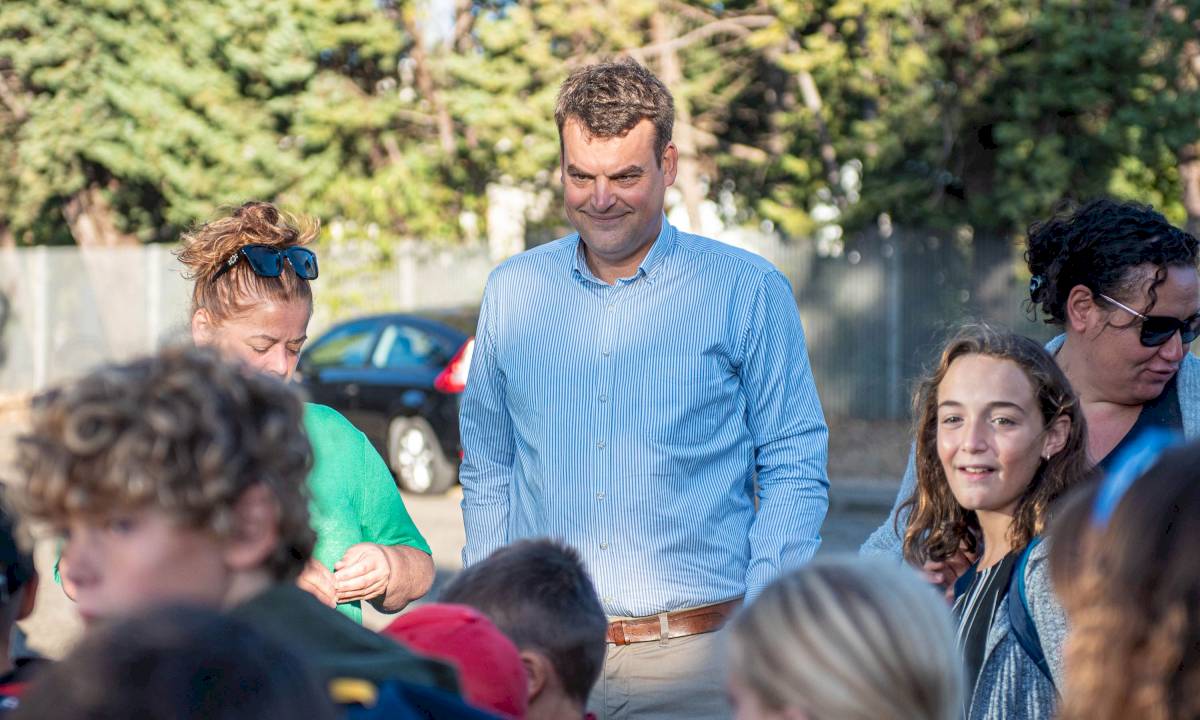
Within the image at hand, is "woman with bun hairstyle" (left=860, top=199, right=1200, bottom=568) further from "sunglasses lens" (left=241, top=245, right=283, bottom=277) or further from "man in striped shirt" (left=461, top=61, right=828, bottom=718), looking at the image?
"sunglasses lens" (left=241, top=245, right=283, bottom=277)

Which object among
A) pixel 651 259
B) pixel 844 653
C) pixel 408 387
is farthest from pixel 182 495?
pixel 408 387

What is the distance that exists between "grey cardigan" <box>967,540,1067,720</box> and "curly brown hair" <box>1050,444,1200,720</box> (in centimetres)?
98

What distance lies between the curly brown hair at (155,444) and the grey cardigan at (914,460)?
2.04 metres

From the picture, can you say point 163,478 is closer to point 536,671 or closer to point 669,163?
point 536,671

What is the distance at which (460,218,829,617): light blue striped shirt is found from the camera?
367 centimetres

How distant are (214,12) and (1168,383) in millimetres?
19875

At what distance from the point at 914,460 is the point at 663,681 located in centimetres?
83

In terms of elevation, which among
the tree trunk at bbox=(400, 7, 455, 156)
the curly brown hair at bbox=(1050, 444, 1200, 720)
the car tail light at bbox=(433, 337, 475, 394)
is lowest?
the car tail light at bbox=(433, 337, 475, 394)

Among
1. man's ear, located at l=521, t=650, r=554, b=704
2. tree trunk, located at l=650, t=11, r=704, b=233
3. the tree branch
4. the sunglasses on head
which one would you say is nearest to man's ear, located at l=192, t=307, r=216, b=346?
man's ear, located at l=521, t=650, r=554, b=704

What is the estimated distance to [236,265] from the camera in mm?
3441

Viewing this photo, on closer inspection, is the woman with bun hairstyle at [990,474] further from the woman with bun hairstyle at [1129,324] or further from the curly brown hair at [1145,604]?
the curly brown hair at [1145,604]

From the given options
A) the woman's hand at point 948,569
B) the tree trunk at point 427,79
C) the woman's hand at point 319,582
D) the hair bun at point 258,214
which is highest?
the tree trunk at point 427,79

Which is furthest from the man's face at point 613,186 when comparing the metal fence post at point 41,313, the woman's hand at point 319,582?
the metal fence post at point 41,313

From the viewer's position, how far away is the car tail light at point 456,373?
13.4m
